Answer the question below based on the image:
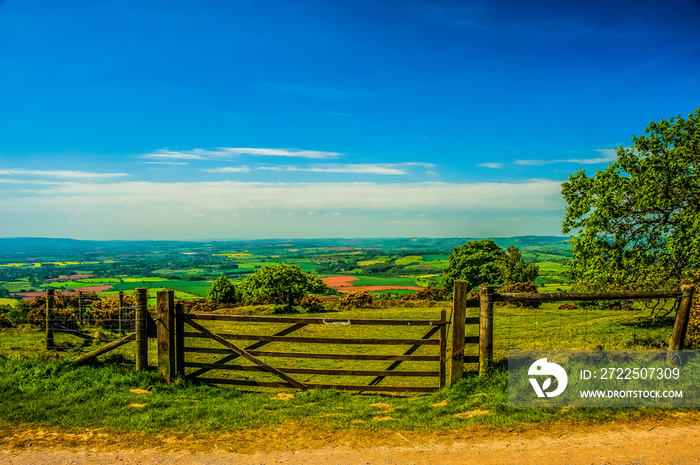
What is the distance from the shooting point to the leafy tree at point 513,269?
4616 cm

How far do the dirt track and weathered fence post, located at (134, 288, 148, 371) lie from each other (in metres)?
2.23

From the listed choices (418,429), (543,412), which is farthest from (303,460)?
(543,412)

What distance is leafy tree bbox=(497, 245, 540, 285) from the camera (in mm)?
46156

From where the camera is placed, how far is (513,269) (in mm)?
47031

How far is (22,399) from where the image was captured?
→ 7.46m

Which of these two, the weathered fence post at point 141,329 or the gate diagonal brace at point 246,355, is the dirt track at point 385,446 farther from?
the weathered fence post at point 141,329

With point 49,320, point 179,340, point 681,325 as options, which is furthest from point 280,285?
point 681,325

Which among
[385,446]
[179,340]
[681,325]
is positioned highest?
[681,325]

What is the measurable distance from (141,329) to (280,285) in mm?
24328

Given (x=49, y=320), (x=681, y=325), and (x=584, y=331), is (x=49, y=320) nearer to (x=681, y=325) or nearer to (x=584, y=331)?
(x=681, y=325)

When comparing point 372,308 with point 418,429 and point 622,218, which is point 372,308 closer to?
point 622,218

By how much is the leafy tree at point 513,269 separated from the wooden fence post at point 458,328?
3965cm
